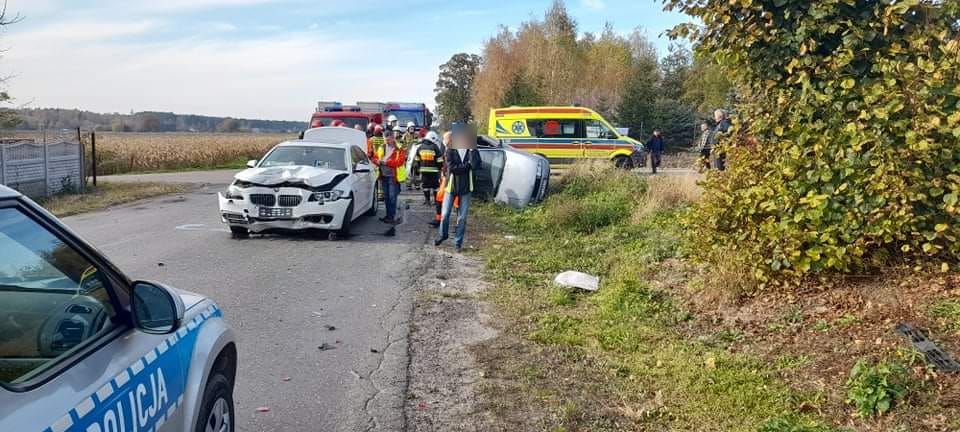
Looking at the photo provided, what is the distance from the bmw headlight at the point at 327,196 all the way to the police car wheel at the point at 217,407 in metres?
7.24

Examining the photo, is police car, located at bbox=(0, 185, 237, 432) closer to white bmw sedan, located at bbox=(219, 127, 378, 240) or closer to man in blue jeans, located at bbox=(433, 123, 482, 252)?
man in blue jeans, located at bbox=(433, 123, 482, 252)

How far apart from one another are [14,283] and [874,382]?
404 cm

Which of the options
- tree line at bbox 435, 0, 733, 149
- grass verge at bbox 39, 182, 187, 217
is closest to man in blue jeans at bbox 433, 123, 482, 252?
grass verge at bbox 39, 182, 187, 217

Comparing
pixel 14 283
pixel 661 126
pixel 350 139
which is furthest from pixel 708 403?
pixel 661 126

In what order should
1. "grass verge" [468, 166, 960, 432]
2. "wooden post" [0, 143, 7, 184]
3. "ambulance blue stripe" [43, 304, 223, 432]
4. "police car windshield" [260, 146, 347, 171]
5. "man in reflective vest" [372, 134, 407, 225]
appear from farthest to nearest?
"wooden post" [0, 143, 7, 184] < "man in reflective vest" [372, 134, 407, 225] < "police car windshield" [260, 146, 347, 171] < "grass verge" [468, 166, 960, 432] < "ambulance blue stripe" [43, 304, 223, 432]

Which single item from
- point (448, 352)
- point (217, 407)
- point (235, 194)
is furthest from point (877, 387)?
point (235, 194)

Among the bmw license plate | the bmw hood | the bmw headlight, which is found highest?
the bmw hood

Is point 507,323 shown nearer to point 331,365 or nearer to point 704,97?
point 331,365

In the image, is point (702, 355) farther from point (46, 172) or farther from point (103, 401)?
point (46, 172)

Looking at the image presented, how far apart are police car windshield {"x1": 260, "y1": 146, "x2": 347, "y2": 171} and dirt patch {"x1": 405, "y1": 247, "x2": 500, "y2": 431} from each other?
3.47m

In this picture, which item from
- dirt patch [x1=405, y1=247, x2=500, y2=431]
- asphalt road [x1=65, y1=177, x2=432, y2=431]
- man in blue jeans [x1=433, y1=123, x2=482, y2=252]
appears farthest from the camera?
man in blue jeans [x1=433, y1=123, x2=482, y2=252]

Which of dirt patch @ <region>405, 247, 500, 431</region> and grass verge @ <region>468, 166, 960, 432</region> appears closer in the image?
grass verge @ <region>468, 166, 960, 432</region>

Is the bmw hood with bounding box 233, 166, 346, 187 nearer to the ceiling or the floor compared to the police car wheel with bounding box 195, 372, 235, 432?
nearer to the ceiling

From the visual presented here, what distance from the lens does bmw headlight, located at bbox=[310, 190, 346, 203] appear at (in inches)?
413
